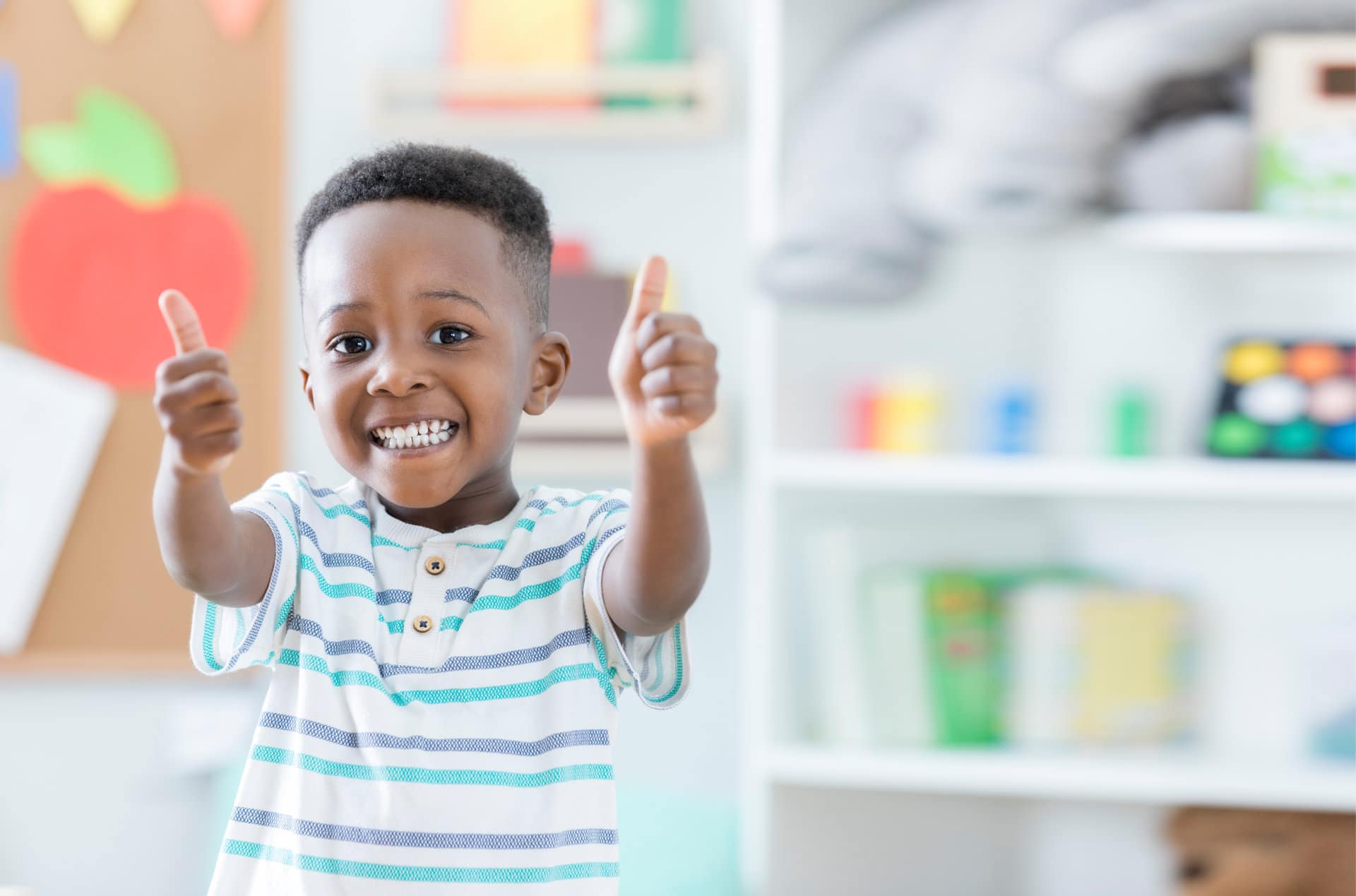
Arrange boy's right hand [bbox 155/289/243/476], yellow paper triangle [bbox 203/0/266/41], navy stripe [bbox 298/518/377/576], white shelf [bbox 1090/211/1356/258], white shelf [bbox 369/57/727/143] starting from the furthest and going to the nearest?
1. yellow paper triangle [bbox 203/0/266/41]
2. white shelf [bbox 369/57/727/143]
3. white shelf [bbox 1090/211/1356/258]
4. navy stripe [bbox 298/518/377/576]
5. boy's right hand [bbox 155/289/243/476]

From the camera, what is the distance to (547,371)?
648 mm

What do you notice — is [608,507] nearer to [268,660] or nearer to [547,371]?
[547,371]

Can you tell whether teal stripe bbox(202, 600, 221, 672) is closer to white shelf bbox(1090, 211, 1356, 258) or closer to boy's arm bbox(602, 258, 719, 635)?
boy's arm bbox(602, 258, 719, 635)

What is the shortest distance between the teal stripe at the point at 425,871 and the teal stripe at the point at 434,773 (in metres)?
0.04

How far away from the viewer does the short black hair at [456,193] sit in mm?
594

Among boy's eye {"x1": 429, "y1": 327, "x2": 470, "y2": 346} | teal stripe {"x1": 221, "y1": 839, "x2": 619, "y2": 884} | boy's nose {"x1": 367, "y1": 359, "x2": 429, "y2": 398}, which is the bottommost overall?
teal stripe {"x1": 221, "y1": 839, "x2": 619, "y2": 884}

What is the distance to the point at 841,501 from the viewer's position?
1.62 meters

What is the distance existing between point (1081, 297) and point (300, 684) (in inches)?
49.8

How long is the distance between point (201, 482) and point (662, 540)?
199 millimetres

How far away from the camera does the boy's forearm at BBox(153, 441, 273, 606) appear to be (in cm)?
53

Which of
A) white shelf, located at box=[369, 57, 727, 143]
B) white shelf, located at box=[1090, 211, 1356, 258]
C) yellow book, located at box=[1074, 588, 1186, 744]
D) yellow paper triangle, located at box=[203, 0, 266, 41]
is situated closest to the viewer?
white shelf, located at box=[1090, 211, 1356, 258]

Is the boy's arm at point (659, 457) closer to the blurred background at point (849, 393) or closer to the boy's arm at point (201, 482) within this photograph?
the boy's arm at point (201, 482)

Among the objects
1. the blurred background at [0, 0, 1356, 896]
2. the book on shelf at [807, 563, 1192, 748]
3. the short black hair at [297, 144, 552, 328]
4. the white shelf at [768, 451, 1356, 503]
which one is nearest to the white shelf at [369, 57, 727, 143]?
the blurred background at [0, 0, 1356, 896]

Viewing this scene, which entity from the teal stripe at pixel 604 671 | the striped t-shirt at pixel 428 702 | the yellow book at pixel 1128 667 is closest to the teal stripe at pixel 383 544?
the striped t-shirt at pixel 428 702
